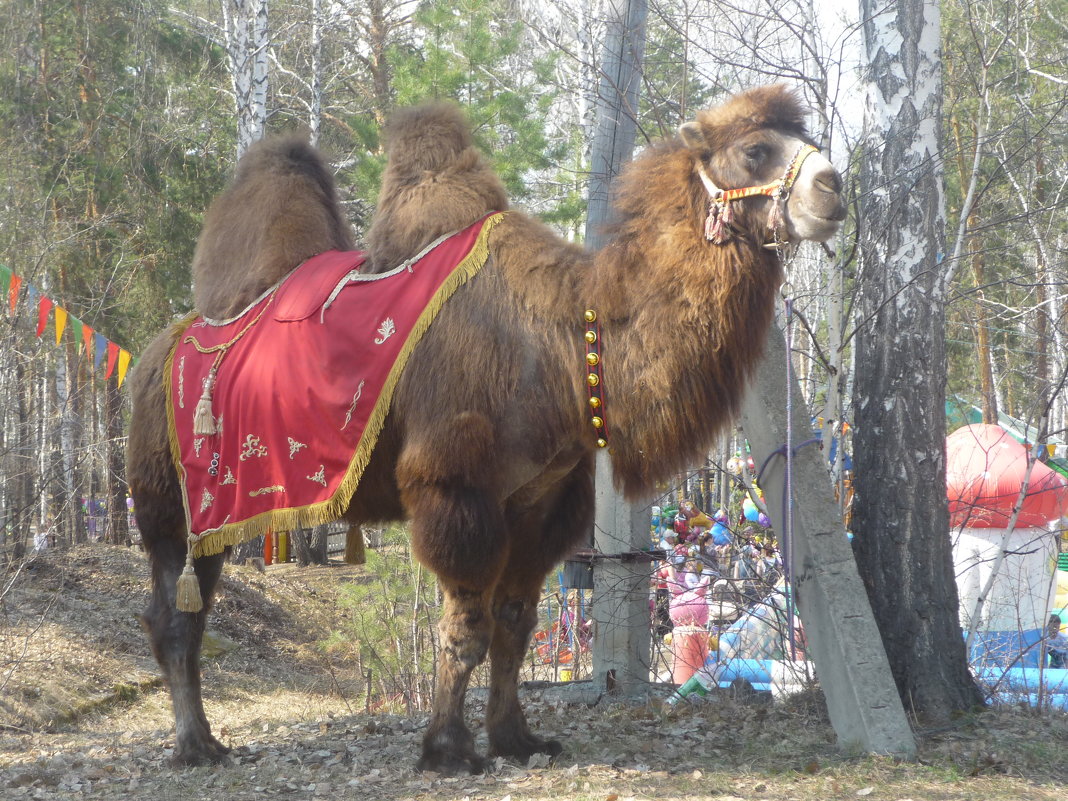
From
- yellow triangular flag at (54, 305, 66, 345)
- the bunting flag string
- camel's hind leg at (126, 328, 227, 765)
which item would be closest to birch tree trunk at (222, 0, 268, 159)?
the bunting flag string

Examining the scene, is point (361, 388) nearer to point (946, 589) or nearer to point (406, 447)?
point (406, 447)

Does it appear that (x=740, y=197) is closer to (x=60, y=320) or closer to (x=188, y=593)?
→ (x=188, y=593)

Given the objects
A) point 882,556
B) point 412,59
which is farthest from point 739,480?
point 412,59

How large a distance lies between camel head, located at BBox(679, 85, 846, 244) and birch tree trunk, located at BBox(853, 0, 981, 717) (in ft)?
3.98

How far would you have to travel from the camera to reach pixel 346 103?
1995 centimetres

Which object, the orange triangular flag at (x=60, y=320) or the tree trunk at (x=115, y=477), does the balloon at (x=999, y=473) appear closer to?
the orange triangular flag at (x=60, y=320)

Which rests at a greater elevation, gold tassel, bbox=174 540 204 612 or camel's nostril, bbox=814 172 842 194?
camel's nostril, bbox=814 172 842 194

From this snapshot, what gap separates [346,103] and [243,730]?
50.4 ft

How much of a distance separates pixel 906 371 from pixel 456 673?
2562 millimetres

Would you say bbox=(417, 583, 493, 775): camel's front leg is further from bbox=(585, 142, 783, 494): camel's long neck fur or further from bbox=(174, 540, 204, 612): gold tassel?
bbox=(174, 540, 204, 612): gold tassel

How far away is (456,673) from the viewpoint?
15.0 ft

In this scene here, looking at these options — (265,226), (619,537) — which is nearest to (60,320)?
(265,226)

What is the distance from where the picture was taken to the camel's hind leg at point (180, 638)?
17.8ft

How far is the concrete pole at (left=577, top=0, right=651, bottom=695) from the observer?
634 centimetres
